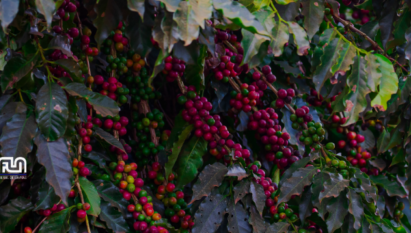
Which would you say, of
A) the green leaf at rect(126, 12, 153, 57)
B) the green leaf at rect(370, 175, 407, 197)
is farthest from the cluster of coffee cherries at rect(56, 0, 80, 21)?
the green leaf at rect(370, 175, 407, 197)

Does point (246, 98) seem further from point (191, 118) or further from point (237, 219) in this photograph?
point (237, 219)

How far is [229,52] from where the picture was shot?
4.23 feet

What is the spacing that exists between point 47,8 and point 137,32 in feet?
0.88

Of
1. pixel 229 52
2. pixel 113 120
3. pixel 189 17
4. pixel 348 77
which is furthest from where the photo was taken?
pixel 229 52

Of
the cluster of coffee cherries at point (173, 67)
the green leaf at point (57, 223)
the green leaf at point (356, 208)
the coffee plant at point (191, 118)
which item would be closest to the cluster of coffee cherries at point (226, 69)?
the coffee plant at point (191, 118)

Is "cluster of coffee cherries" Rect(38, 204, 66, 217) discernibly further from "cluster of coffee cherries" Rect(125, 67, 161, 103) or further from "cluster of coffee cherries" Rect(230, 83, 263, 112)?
"cluster of coffee cherries" Rect(230, 83, 263, 112)

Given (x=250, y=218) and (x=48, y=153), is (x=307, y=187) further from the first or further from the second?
(x=48, y=153)

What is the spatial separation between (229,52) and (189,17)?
23.3 inches

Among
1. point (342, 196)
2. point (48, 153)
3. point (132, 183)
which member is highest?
point (48, 153)

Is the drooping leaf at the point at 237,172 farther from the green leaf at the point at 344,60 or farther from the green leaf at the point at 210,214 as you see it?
the green leaf at the point at 344,60

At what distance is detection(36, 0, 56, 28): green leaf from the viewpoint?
0.69 m

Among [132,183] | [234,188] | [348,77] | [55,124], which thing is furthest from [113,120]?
[348,77]

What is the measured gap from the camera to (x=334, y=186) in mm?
972

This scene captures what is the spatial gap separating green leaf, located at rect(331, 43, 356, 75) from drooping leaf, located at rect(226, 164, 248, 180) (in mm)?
385
